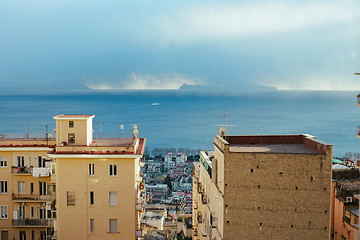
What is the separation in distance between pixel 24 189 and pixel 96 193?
14.0ft

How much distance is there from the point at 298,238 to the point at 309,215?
2.55 feet

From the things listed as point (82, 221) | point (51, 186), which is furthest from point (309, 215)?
point (51, 186)

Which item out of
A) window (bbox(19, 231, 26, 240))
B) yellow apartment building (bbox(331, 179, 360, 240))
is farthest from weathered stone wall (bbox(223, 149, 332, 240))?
window (bbox(19, 231, 26, 240))

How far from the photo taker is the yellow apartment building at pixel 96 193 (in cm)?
1684

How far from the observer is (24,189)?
19.1m

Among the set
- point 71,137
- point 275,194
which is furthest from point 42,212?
point 275,194

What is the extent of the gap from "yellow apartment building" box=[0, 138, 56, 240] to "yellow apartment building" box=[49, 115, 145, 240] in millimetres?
1959

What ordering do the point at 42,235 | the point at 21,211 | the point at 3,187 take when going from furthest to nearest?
the point at 42,235 → the point at 21,211 → the point at 3,187

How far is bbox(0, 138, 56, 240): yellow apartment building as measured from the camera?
18797mm

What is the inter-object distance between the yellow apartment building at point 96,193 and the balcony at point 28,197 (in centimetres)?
239

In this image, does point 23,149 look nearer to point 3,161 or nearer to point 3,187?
point 3,161

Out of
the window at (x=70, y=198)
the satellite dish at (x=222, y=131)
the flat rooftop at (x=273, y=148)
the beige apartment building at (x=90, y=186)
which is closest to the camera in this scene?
the flat rooftop at (x=273, y=148)

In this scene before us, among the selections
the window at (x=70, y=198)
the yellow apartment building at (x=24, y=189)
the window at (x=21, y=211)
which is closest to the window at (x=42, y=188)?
the yellow apartment building at (x=24, y=189)

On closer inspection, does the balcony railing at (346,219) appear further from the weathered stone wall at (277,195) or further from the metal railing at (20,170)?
the metal railing at (20,170)
